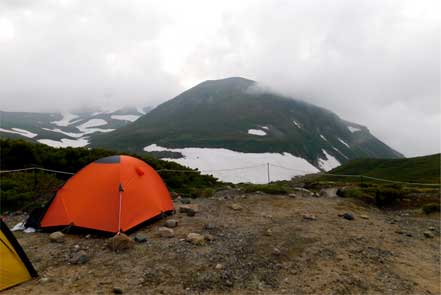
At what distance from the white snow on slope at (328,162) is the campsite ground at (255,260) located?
165866 mm

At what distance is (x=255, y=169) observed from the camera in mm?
120062

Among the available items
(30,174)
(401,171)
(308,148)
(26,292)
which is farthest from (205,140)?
(26,292)

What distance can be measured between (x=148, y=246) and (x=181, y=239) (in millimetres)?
1013

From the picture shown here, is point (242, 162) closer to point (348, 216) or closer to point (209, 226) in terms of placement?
point (348, 216)

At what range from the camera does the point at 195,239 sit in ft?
30.3

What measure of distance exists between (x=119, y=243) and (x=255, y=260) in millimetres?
3744

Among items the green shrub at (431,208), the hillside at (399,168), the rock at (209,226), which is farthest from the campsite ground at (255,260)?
the hillside at (399,168)

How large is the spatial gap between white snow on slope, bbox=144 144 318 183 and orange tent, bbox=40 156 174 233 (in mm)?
88632

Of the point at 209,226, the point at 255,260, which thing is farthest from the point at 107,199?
the point at 255,260

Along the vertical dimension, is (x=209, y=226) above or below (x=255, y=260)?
above

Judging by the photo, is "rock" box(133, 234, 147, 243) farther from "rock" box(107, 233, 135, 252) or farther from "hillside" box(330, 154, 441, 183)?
"hillside" box(330, 154, 441, 183)

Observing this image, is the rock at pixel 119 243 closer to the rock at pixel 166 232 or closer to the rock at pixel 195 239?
the rock at pixel 166 232

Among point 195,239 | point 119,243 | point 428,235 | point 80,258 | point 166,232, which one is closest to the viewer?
point 80,258

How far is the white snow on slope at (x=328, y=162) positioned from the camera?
6844 inches
